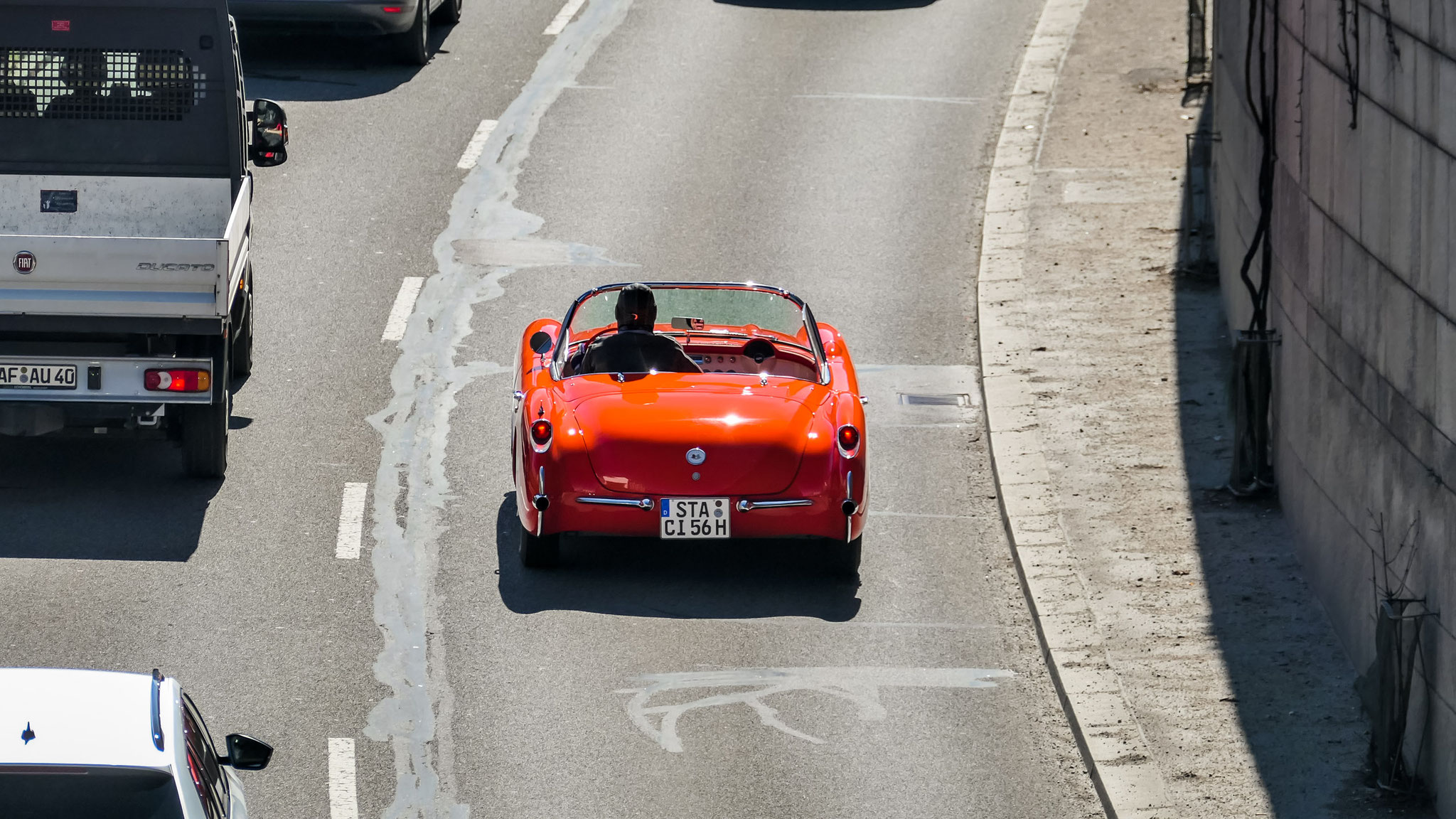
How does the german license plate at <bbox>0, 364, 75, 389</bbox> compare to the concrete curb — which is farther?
the german license plate at <bbox>0, 364, 75, 389</bbox>

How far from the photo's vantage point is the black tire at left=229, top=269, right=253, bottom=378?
1386cm

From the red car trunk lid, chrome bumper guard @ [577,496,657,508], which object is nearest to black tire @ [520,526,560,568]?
chrome bumper guard @ [577,496,657,508]

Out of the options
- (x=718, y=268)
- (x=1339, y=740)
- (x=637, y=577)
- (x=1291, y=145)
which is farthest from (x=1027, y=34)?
(x=1339, y=740)

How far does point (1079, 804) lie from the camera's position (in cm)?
897

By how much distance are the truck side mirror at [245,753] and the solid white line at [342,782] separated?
1.99 m

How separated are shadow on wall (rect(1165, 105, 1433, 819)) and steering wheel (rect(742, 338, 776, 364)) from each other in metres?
2.68

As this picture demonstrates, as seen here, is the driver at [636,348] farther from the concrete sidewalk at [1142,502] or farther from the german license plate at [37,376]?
the german license plate at [37,376]

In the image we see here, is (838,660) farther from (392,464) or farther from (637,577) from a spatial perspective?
(392,464)

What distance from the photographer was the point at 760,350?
1217 cm

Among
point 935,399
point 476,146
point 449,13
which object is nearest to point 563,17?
point 449,13

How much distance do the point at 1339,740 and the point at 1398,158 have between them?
2622 mm

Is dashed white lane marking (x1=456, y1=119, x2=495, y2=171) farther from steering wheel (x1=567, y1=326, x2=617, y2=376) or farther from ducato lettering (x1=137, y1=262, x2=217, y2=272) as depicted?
ducato lettering (x1=137, y1=262, x2=217, y2=272)

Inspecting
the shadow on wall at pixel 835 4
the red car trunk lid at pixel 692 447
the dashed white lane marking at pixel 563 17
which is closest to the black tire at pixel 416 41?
the dashed white lane marking at pixel 563 17

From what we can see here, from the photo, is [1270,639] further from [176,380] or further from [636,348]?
[176,380]
